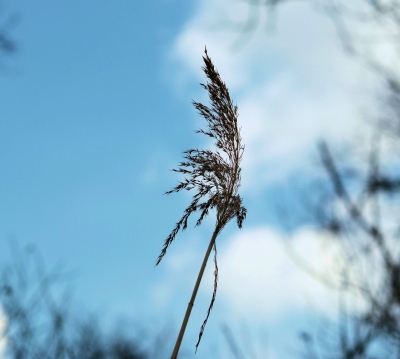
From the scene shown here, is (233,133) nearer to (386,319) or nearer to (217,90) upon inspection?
(217,90)

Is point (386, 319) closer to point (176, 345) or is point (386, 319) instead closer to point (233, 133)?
point (176, 345)

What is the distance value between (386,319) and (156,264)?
210cm

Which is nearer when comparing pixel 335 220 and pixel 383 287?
pixel 383 287

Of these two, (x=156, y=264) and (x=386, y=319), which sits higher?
(x=156, y=264)

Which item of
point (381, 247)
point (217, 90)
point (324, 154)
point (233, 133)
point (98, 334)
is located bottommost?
point (98, 334)

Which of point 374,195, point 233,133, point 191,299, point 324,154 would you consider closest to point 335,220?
point 374,195

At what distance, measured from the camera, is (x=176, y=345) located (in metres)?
3.72

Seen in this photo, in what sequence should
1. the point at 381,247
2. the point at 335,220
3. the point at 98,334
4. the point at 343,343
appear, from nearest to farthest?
the point at 381,247
the point at 343,343
the point at 335,220
the point at 98,334

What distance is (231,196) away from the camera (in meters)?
4.29

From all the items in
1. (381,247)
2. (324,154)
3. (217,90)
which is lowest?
(381,247)

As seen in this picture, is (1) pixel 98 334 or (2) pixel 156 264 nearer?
(2) pixel 156 264

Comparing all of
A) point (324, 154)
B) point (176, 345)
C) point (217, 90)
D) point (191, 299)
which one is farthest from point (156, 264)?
point (324, 154)

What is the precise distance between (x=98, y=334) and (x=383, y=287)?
7.56 meters

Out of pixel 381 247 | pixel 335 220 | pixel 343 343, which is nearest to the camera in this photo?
pixel 381 247
